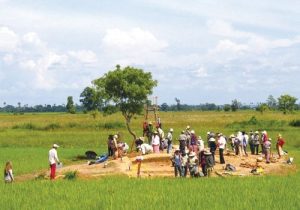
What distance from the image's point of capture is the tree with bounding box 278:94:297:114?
93375 millimetres

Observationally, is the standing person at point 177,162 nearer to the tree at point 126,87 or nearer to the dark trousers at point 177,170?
the dark trousers at point 177,170

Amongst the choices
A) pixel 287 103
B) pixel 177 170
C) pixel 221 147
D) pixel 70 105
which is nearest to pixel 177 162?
pixel 177 170

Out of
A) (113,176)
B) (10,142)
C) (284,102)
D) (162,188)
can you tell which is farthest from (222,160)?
(284,102)

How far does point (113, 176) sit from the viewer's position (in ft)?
76.9

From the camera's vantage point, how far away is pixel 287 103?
311 ft

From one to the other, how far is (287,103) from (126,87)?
58.9 meters

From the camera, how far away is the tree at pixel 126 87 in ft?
139

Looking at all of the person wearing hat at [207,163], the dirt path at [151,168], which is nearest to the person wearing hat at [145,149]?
the dirt path at [151,168]

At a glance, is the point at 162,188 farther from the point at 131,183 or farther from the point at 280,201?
the point at 280,201

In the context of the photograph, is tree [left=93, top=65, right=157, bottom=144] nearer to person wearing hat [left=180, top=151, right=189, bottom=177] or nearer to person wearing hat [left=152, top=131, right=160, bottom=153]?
person wearing hat [left=152, top=131, right=160, bottom=153]

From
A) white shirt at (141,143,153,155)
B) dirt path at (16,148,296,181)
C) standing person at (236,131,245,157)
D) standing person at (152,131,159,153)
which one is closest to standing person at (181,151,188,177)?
dirt path at (16,148,296,181)

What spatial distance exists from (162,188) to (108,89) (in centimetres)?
2420

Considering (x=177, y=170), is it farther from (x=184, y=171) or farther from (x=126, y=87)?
(x=126, y=87)

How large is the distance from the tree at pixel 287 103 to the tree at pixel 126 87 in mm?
55053
